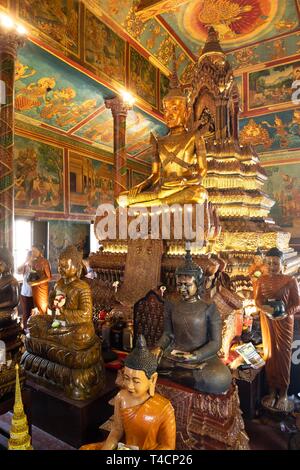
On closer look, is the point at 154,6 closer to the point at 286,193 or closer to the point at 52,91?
the point at 52,91

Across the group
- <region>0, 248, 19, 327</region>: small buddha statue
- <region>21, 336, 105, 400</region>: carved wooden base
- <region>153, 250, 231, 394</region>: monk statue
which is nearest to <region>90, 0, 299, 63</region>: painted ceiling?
<region>0, 248, 19, 327</region>: small buddha statue

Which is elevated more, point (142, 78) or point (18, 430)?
point (142, 78)

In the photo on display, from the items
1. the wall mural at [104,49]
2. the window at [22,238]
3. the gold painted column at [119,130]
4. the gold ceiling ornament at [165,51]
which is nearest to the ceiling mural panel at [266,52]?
the gold ceiling ornament at [165,51]

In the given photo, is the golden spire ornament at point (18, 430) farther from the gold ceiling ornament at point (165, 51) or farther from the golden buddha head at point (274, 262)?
the gold ceiling ornament at point (165, 51)

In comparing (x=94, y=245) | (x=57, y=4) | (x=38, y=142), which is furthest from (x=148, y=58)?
(x=94, y=245)

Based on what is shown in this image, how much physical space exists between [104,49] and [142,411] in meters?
7.54

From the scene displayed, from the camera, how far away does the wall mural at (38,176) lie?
783cm

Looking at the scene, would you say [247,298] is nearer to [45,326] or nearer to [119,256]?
[119,256]

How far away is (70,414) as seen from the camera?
6.79ft

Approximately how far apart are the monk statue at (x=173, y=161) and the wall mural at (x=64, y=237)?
402 cm

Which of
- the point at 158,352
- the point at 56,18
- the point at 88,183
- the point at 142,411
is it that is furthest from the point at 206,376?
the point at 88,183

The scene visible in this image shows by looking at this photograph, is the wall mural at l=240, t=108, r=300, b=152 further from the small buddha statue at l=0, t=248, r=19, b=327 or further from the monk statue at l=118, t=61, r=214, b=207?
the small buddha statue at l=0, t=248, r=19, b=327

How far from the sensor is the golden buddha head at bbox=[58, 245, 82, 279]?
7.62 feet
